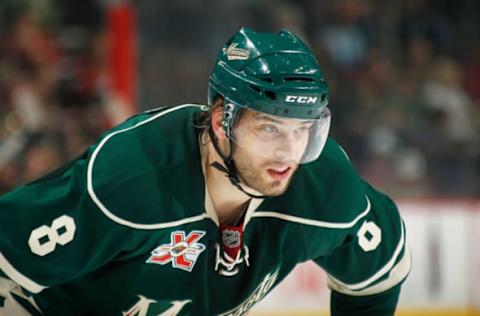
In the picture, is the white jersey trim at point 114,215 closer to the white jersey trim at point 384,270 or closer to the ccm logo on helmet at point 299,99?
the ccm logo on helmet at point 299,99

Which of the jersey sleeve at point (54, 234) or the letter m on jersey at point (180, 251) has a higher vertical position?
the jersey sleeve at point (54, 234)

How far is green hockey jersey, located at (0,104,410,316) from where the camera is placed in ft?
6.86

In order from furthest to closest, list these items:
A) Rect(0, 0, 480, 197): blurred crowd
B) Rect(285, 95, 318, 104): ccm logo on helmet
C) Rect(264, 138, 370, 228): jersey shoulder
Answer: Rect(0, 0, 480, 197): blurred crowd < Rect(264, 138, 370, 228): jersey shoulder < Rect(285, 95, 318, 104): ccm logo on helmet

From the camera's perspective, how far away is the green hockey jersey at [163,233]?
6.86ft

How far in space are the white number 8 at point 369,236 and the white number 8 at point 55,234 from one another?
2.39ft

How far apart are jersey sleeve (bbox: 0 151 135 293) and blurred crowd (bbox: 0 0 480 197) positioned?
3.13 metres

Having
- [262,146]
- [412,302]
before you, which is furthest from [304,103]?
[412,302]

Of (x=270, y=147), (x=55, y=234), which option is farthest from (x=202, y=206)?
(x=55, y=234)

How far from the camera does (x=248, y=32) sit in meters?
2.16

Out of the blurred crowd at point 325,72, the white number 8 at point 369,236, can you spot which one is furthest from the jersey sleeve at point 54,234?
the blurred crowd at point 325,72

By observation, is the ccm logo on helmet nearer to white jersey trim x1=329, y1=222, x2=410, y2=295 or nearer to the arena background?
white jersey trim x1=329, y1=222, x2=410, y2=295

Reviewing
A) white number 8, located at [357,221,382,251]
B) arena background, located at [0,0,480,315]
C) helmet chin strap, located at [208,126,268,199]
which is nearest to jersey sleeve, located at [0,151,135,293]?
helmet chin strap, located at [208,126,268,199]

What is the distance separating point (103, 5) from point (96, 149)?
12.0ft

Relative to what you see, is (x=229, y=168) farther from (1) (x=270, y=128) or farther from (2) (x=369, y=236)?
(2) (x=369, y=236)
